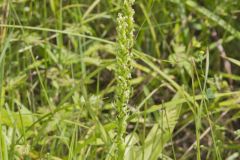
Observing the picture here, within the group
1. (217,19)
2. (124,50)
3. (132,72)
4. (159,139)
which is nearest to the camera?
(124,50)

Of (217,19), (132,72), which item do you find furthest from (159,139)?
(217,19)

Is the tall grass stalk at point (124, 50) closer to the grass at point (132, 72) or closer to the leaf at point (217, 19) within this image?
the grass at point (132, 72)

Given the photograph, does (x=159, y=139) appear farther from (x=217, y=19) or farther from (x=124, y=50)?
(x=217, y=19)

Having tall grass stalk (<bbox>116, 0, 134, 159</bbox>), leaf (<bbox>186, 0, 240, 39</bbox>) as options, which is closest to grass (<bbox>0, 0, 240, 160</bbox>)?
leaf (<bbox>186, 0, 240, 39</bbox>)

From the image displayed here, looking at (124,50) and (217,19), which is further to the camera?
(217,19)

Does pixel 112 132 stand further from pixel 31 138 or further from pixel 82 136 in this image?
pixel 31 138

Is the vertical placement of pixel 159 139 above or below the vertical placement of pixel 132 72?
below

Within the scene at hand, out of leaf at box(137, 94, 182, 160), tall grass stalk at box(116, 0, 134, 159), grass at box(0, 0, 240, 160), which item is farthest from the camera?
grass at box(0, 0, 240, 160)

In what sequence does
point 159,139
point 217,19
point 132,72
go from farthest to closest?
point 217,19
point 132,72
point 159,139

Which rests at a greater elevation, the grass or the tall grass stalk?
the tall grass stalk

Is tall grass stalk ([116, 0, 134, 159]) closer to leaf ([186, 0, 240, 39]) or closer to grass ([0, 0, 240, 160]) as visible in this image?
grass ([0, 0, 240, 160])

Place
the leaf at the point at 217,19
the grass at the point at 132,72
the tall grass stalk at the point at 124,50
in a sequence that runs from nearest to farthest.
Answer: the tall grass stalk at the point at 124,50 < the grass at the point at 132,72 < the leaf at the point at 217,19

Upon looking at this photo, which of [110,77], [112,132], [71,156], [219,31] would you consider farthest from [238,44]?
[71,156]

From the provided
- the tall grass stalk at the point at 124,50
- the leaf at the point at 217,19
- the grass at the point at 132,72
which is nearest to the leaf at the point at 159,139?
the grass at the point at 132,72
